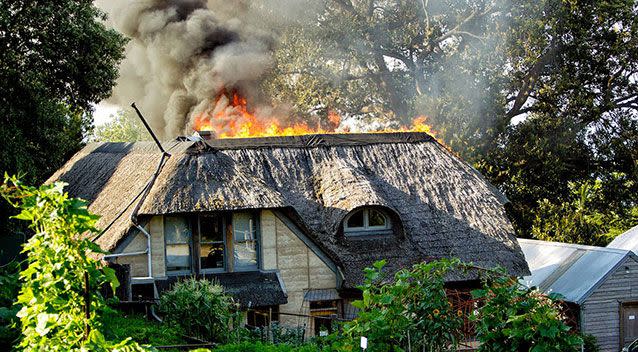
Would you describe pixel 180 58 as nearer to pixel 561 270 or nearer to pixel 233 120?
pixel 233 120

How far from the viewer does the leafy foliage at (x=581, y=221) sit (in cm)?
3188

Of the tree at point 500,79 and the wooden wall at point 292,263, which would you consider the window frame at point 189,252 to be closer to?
the wooden wall at point 292,263

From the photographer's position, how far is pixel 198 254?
61.6 feet

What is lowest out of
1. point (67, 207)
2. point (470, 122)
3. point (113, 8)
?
point (67, 207)

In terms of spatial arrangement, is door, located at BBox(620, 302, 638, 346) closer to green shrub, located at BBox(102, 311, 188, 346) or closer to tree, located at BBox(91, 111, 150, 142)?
green shrub, located at BBox(102, 311, 188, 346)

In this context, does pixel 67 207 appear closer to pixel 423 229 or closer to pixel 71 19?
pixel 423 229

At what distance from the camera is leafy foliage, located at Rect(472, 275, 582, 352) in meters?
9.05

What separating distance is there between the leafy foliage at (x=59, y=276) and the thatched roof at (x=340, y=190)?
11.2 metres

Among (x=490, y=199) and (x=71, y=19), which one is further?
(x=71, y=19)

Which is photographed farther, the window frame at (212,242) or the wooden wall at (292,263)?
the wooden wall at (292,263)

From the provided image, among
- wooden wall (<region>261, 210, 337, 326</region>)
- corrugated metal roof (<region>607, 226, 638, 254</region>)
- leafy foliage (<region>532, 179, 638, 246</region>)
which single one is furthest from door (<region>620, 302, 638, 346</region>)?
leafy foliage (<region>532, 179, 638, 246</region>)

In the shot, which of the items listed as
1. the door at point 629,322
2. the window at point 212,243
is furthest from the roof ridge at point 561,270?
the window at point 212,243

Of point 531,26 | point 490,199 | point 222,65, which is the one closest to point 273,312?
A: point 490,199

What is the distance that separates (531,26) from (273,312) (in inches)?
674
